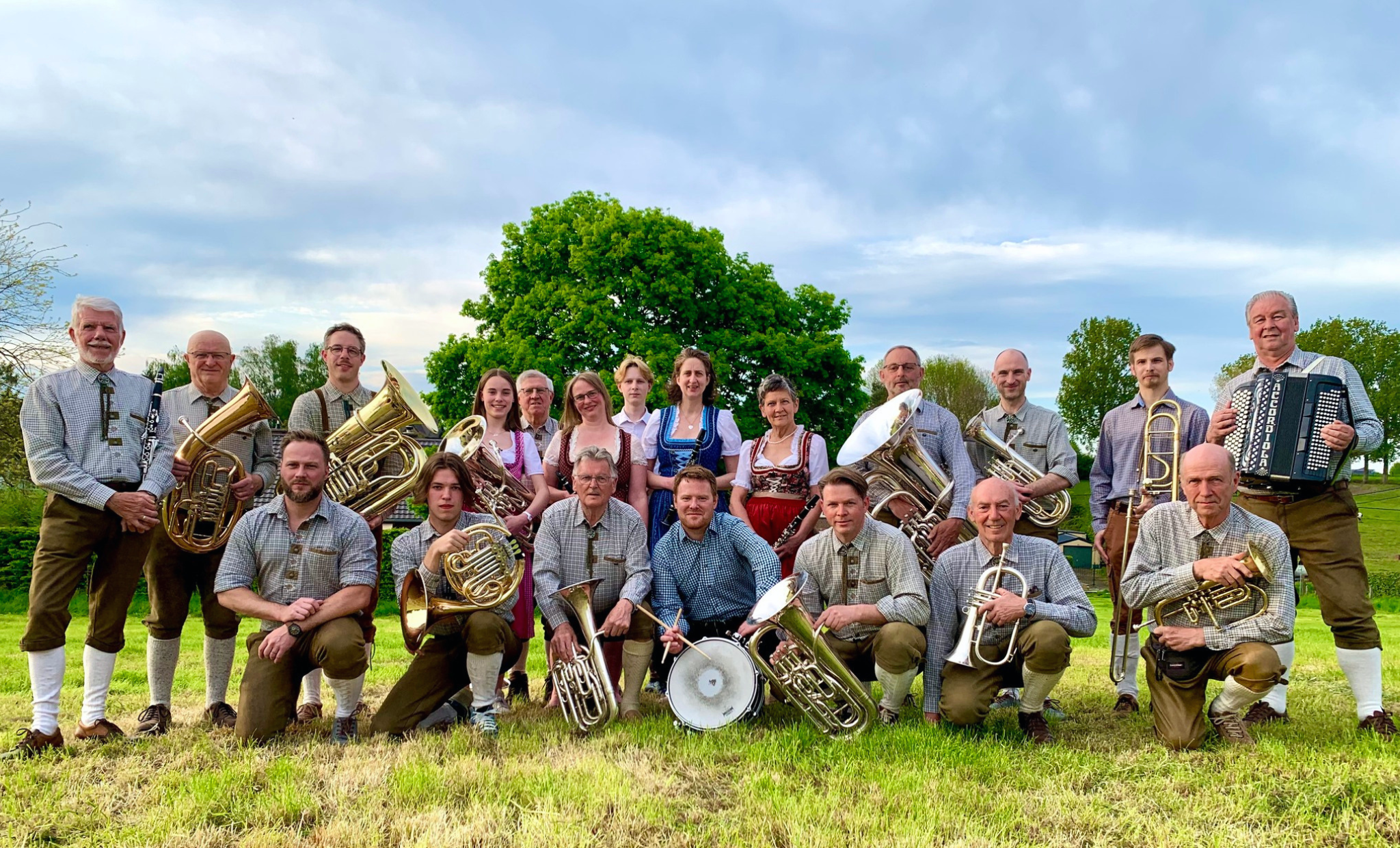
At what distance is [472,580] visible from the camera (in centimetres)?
478

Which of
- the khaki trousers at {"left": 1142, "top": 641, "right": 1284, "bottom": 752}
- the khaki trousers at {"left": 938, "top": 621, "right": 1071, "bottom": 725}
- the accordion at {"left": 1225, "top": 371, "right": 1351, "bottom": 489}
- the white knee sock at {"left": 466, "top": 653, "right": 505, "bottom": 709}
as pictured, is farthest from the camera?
the white knee sock at {"left": 466, "top": 653, "right": 505, "bottom": 709}

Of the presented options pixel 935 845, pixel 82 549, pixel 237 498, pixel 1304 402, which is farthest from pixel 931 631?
pixel 82 549

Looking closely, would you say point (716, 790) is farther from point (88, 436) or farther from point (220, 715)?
point (88, 436)

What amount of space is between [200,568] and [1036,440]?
16.6ft

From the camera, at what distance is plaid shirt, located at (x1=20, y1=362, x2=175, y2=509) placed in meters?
4.57

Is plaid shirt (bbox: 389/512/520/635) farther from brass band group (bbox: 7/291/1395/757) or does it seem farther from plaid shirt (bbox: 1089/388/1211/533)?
plaid shirt (bbox: 1089/388/1211/533)

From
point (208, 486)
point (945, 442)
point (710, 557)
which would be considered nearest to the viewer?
point (208, 486)

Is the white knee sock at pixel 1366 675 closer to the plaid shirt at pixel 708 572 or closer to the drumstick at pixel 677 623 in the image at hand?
the plaid shirt at pixel 708 572

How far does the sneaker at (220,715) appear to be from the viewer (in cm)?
514

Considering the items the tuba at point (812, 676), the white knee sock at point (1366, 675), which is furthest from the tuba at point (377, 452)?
the white knee sock at point (1366, 675)

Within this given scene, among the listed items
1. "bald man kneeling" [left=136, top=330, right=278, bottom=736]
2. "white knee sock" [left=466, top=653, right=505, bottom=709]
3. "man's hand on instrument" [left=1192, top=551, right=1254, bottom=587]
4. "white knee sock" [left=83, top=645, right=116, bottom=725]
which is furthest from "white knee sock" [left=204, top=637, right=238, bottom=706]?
"man's hand on instrument" [left=1192, top=551, right=1254, bottom=587]

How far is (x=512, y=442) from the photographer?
19.8 ft

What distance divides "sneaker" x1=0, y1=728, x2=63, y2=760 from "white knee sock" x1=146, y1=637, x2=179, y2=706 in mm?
518

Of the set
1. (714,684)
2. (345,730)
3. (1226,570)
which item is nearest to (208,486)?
(345,730)
